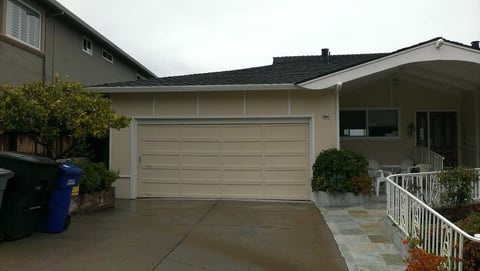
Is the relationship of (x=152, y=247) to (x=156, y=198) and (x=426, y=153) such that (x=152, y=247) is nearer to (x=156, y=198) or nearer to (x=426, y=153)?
(x=156, y=198)

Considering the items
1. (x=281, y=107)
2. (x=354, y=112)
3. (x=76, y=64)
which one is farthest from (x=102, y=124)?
(x=354, y=112)

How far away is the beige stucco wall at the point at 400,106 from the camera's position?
13.2 m

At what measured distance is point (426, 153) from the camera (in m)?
12.4

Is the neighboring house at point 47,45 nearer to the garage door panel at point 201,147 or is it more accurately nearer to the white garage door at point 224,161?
the white garage door at point 224,161

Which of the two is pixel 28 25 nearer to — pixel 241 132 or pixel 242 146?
pixel 241 132

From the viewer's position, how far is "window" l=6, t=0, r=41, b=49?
10.8 metres

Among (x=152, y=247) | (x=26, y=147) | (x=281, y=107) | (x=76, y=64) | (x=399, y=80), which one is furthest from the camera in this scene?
(x=76, y=64)

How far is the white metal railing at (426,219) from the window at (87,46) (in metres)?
11.7

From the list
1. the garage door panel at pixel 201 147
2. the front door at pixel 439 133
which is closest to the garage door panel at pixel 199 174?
the garage door panel at pixel 201 147

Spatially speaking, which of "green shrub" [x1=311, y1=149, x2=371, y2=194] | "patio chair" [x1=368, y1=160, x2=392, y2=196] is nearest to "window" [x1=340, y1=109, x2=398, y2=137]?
"patio chair" [x1=368, y1=160, x2=392, y2=196]

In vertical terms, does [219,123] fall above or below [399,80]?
below

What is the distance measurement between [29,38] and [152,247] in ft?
27.0

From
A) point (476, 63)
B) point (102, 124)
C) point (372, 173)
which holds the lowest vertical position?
point (372, 173)

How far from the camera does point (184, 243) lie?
6590 millimetres
